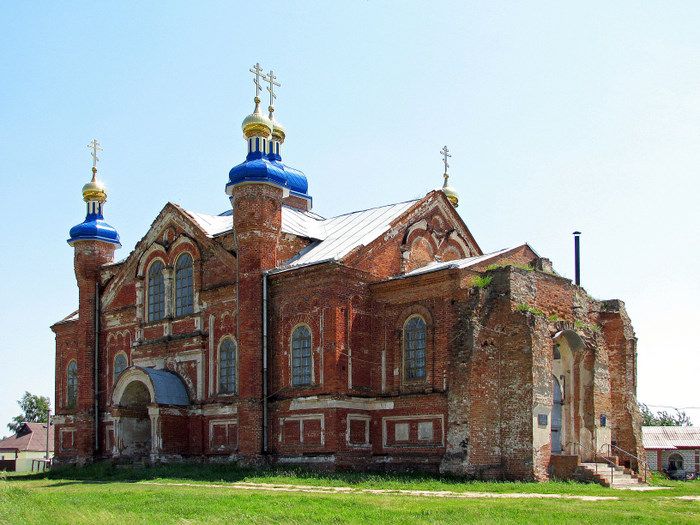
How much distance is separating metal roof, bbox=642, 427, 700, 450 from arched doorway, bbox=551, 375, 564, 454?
64.8 ft

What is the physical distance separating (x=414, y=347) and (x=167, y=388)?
8.75 m

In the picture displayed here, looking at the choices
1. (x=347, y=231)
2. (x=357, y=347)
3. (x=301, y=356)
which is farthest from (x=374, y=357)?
(x=347, y=231)

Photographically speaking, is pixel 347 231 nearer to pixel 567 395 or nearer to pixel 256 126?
pixel 256 126

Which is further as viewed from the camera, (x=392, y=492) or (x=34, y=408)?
(x=34, y=408)

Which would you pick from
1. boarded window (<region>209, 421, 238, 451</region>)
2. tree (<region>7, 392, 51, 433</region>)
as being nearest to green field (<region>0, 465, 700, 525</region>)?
boarded window (<region>209, 421, 238, 451</region>)

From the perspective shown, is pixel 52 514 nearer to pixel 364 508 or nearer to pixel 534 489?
pixel 364 508

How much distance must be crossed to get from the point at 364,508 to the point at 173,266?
56.3ft

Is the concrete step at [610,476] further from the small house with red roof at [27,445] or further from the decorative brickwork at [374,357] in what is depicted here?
the small house with red roof at [27,445]

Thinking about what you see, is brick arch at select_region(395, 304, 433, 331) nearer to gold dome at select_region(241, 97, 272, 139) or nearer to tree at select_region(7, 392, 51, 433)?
gold dome at select_region(241, 97, 272, 139)

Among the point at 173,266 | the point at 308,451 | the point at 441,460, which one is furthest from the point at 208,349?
the point at 441,460

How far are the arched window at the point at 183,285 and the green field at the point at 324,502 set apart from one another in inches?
276

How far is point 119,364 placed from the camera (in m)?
34.5

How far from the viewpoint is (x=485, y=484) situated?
882 inches

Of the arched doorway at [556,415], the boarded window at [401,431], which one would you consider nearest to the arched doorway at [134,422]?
the boarded window at [401,431]
